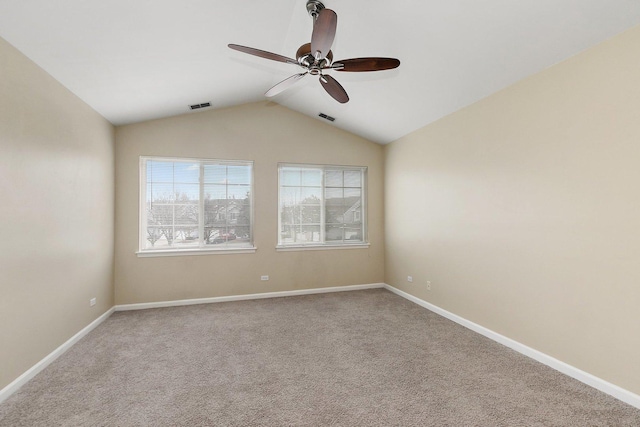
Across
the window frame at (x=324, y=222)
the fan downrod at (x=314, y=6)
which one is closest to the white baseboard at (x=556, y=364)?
the window frame at (x=324, y=222)

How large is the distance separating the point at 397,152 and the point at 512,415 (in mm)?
3833

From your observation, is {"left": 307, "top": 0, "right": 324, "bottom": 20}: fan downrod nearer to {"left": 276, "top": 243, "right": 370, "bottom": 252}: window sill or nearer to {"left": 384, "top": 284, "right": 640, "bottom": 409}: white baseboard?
{"left": 276, "top": 243, "right": 370, "bottom": 252}: window sill

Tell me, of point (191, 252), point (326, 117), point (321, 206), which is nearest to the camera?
point (191, 252)

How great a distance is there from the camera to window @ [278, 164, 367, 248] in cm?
500

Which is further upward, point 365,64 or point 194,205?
point 365,64

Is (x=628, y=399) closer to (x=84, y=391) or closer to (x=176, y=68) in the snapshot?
(x=84, y=391)

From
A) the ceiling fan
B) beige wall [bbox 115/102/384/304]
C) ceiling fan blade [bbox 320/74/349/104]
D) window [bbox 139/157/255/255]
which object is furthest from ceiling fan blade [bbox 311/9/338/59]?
window [bbox 139/157/255/255]

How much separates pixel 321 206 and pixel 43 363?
3.87 meters

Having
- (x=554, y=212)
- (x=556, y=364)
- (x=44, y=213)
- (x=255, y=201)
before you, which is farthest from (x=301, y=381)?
(x=255, y=201)

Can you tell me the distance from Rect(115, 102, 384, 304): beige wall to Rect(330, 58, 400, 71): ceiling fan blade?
2.77 metres

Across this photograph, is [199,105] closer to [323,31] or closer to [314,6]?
[314,6]

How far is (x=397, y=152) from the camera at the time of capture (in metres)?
4.96

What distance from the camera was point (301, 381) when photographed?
2.37m

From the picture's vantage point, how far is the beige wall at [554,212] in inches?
82.9
